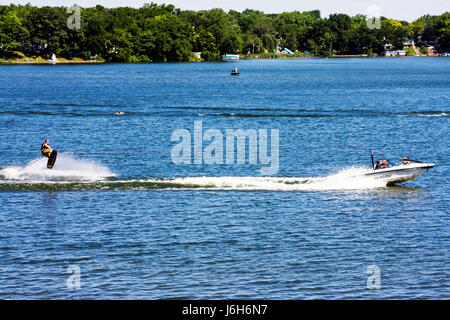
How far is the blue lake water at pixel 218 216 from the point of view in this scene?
27328 mm

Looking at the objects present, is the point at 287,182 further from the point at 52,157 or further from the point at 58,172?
the point at 58,172

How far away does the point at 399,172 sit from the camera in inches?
1746

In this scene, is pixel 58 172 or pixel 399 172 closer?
pixel 399 172

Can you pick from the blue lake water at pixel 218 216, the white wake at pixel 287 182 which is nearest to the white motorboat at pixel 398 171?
the white wake at pixel 287 182

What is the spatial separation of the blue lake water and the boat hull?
0.83m

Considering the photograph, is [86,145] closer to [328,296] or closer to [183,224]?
[183,224]

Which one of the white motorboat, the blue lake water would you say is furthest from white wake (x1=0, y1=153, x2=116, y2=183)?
the white motorboat

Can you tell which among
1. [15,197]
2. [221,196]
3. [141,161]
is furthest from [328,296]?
[141,161]

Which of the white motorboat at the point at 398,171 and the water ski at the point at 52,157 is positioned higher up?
the water ski at the point at 52,157

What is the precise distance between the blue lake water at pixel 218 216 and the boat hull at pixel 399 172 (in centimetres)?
83

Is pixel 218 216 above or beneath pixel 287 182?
beneath

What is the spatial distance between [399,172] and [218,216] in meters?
14.2

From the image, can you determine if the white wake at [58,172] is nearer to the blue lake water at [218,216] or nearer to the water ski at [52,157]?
the blue lake water at [218,216]

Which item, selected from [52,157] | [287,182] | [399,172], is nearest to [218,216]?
[287,182]
